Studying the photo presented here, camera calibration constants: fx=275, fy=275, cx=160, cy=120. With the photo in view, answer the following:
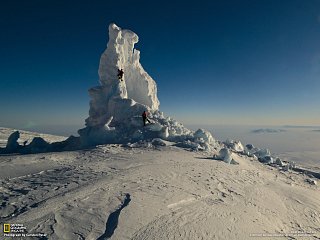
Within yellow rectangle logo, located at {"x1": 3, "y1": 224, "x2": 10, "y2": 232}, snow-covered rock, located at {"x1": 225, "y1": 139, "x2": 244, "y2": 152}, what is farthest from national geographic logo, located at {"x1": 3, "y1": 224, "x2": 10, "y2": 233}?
snow-covered rock, located at {"x1": 225, "y1": 139, "x2": 244, "y2": 152}

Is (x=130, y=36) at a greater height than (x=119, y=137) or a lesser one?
greater

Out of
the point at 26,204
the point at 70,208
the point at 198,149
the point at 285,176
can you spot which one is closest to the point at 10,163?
the point at 26,204

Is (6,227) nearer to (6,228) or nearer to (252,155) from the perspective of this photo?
(6,228)

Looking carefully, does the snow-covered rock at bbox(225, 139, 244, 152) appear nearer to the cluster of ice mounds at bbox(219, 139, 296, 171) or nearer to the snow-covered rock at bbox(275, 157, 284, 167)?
the cluster of ice mounds at bbox(219, 139, 296, 171)

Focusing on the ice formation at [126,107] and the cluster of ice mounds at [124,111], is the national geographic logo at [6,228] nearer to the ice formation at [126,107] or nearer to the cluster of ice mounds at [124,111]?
the cluster of ice mounds at [124,111]

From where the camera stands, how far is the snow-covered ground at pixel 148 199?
457 inches

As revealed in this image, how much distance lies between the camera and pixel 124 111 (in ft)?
118

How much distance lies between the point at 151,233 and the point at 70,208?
160 inches

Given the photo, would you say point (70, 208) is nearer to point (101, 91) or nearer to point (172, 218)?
point (172, 218)

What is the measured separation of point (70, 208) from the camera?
12.7 metres

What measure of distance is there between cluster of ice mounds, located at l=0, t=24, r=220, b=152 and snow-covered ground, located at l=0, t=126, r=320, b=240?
7175 millimetres

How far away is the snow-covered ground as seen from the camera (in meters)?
11.6

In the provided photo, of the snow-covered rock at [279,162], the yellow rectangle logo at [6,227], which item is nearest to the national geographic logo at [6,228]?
the yellow rectangle logo at [6,227]

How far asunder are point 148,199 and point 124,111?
2267cm
